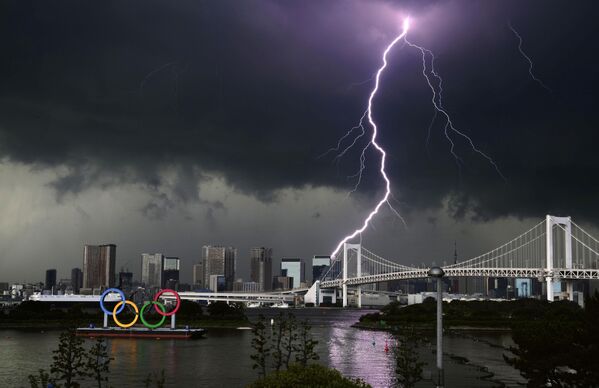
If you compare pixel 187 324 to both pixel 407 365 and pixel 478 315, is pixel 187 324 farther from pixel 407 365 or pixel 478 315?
pixel 407 365

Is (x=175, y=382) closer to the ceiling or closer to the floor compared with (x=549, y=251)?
closer to the floor

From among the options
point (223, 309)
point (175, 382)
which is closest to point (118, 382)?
point (175, 382)

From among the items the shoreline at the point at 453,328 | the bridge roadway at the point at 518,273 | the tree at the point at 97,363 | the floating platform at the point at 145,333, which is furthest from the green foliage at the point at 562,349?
the bridge roadway at the point at 518,273

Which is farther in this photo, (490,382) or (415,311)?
(415,311)

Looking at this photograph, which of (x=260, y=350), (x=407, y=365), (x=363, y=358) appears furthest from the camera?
(x=363, y=358)

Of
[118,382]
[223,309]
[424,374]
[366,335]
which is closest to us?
[118,382]

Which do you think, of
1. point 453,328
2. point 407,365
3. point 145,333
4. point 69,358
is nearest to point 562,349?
point 407,365

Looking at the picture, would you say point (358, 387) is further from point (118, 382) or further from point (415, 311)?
point (415, 311)

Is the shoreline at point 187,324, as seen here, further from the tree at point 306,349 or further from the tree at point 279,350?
the tree at point 306,349

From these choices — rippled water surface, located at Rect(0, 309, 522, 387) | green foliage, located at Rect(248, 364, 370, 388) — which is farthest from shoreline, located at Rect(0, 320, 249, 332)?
green foliage, located at Rect(248, 364, 370, 388)
